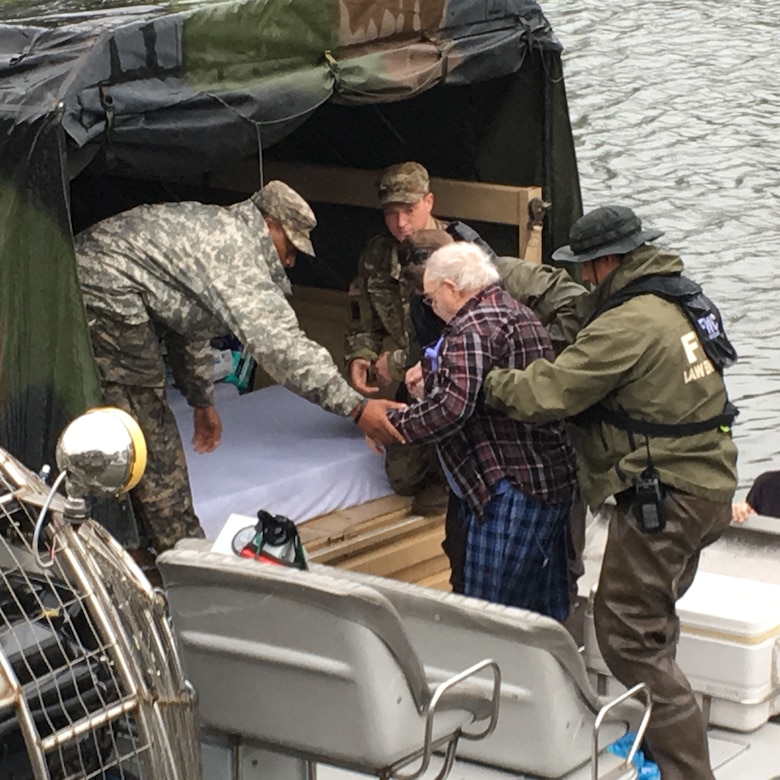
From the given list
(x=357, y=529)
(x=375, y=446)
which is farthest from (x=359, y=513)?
(x=375, y=446)

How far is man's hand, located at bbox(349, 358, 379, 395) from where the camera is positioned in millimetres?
6824

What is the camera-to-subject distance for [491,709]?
409cm

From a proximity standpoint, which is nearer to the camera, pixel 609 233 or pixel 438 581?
pixel 609 233

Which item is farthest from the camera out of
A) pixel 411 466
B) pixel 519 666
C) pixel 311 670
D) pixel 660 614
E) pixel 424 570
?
pixel 424 570

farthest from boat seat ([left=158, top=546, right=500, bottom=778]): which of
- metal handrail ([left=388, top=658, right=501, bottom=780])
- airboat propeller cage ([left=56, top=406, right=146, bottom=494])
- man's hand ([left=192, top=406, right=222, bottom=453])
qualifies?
man's hand ([left=192, top=406, right=222, bottom=453])

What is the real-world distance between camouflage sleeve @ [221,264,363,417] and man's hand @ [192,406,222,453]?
0.74 metres

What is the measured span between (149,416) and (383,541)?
3.66 ft

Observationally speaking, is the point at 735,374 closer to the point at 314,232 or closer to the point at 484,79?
the point at 314,232

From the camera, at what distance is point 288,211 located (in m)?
6.01

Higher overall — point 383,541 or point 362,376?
point 362,376

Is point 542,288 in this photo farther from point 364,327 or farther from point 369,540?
point 369,540

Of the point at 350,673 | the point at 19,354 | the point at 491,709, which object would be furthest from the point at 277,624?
the point at 19,354

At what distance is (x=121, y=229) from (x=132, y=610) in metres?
2.38

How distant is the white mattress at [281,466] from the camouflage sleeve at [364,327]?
38 centimetres
